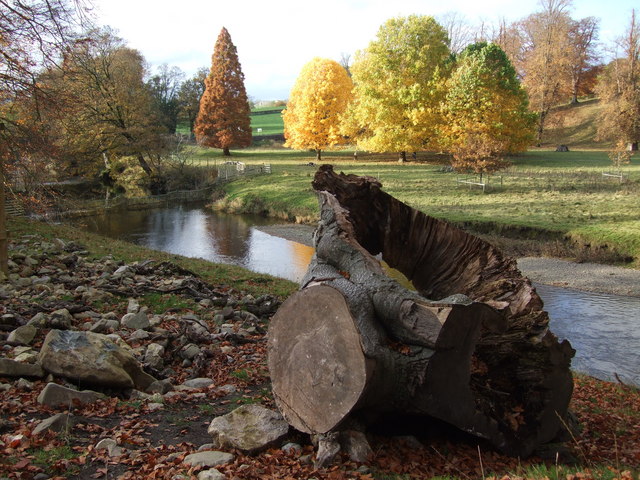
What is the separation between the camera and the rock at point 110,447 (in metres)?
4.60

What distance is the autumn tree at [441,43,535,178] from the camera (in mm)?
37969

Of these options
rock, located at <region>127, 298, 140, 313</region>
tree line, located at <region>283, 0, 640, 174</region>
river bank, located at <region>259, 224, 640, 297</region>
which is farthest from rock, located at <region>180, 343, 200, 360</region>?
tree line, located at <region>283, 0, 640, 174</region>

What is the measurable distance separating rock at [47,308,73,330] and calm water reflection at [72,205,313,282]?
11.5 m

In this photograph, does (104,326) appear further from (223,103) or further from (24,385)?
(223,103)

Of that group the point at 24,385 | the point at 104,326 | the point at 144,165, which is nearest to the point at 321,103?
the point at 144,165

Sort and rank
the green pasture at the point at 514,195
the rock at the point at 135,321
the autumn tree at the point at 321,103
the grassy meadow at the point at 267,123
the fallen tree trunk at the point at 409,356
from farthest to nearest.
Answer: the grassy meadow at the point at 267,123, the autumn tree at the point at 321,103, the green pasture at the point at 514,195, the rock at the point at 135,321, the fallen tree trunk at the point at 409,356

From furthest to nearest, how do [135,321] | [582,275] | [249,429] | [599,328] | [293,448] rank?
[582,275] → [599,328] → [135,321] → [249,429] → [293,448]

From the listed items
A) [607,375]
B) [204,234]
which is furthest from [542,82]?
[607,375]

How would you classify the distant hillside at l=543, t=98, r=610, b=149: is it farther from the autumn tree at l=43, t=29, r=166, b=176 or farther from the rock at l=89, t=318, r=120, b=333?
the rock at l=89, t=318, r=120, b=333

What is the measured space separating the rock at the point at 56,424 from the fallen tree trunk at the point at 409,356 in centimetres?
185

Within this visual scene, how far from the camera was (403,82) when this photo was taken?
41375mm

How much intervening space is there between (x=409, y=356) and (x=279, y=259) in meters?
17.9

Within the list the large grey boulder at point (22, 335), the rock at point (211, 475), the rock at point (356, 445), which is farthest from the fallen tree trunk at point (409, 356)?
the large grey boulder at point (22, 335)

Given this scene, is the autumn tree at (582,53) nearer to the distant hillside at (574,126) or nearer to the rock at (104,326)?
the distant hillside at (574,126)
